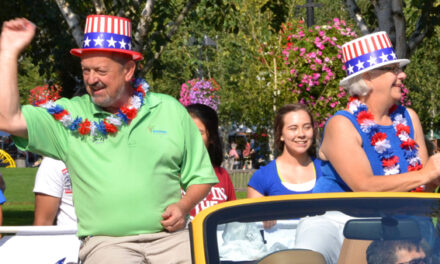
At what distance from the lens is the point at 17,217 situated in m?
19.4

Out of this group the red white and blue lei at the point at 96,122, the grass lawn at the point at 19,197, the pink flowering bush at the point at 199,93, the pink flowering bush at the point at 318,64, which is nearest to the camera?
the red white and blue lei at the point at 96,122

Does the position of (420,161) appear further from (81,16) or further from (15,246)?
(81,16)

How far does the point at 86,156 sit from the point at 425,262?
184 centimetres

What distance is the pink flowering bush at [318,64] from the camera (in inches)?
771

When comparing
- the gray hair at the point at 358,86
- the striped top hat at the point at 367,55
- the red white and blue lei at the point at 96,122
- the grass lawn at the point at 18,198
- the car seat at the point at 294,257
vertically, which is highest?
the striped top hat at the point at 367,55

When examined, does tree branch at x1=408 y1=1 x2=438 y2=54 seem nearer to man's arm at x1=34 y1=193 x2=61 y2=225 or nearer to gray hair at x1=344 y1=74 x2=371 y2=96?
gray hair at x1=344 y1=74 x2=371 y2=96

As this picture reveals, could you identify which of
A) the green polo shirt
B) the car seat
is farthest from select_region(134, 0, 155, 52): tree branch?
the car seat

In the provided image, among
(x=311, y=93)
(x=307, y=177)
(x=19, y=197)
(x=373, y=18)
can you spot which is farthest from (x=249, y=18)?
(x=307, y=177)

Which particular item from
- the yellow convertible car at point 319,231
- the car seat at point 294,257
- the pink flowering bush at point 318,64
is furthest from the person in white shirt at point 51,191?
the pink flowering bush at point 318,64

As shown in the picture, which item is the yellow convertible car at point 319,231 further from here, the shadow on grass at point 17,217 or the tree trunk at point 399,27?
the shadow on grass at point 17,217

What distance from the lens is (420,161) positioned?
5.43 metres

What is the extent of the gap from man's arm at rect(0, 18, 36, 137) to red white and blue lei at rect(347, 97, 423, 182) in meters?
1.92

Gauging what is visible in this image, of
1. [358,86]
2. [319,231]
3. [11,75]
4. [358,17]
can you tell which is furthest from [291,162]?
[358,17]

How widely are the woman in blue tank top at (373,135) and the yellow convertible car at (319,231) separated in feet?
3.96
